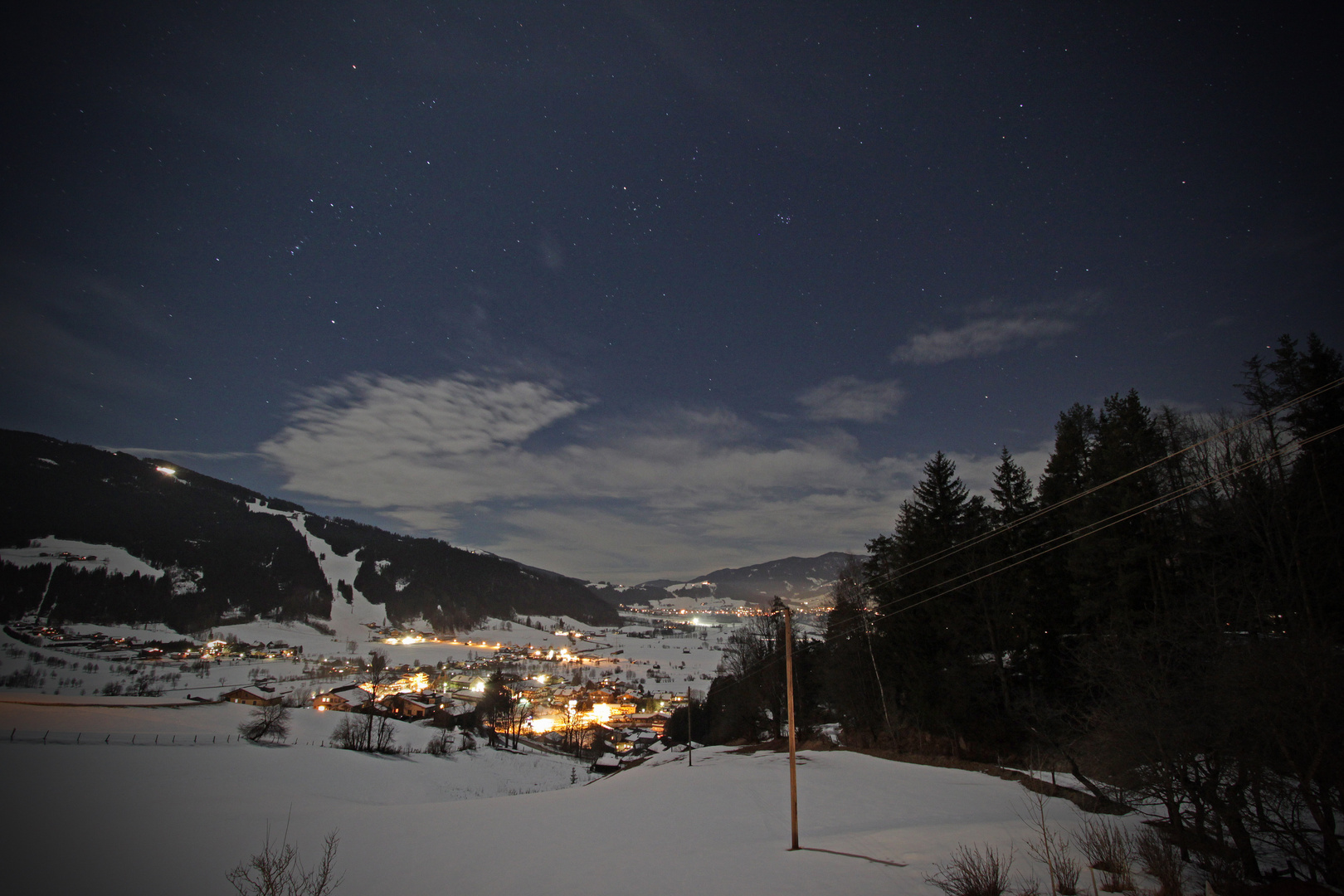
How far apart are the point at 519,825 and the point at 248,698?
2198 inches

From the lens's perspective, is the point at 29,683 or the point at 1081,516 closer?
the point at 1081,516

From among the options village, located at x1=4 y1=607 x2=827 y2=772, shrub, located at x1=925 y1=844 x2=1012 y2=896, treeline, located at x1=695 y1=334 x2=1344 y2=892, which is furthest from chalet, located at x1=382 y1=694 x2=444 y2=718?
shrub, located at x1=925 y1=844 x2=1012 y2=896

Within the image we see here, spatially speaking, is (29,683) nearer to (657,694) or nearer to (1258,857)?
(657,694)

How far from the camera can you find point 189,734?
35.5 m

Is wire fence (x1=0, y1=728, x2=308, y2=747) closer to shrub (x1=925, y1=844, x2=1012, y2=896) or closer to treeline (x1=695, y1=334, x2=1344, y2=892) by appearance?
treeline (x1=695, y1=334, x2=1344, y2=892)

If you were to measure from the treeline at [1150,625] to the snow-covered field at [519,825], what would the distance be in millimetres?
3235

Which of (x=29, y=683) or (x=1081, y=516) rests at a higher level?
(x=1081, y=516)

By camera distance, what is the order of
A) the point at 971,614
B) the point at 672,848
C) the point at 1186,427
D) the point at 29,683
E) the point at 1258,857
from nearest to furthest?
the point at 1258,857 → the point at 672,848 → the point at 1186,427 → the point at 971,614 → the point at 29,683

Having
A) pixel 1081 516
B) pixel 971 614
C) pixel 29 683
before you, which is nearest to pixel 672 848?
pixel 971 614

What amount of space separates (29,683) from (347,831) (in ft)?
177

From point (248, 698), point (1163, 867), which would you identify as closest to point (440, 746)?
point (248, 698)

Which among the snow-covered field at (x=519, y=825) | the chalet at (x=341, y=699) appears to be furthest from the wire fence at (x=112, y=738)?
the chalet at (x=341, y=699)

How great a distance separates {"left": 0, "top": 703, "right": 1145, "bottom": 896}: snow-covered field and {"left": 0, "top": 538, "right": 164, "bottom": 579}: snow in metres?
96.3

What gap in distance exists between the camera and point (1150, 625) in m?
16.3
